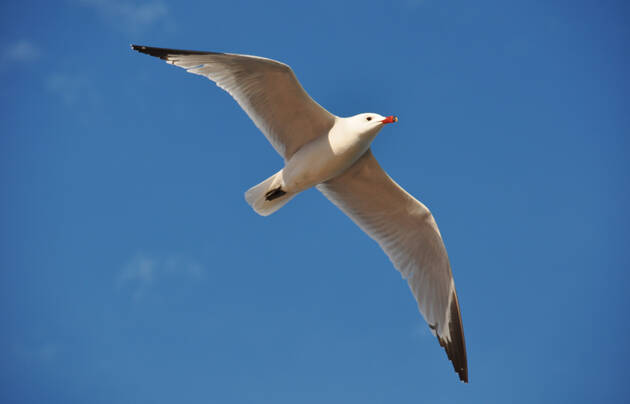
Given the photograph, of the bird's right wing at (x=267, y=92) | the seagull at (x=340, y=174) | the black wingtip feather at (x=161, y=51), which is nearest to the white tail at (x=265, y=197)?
the seagull at (x=340, y=174)

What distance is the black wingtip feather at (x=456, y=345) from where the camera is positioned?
776 centimetres

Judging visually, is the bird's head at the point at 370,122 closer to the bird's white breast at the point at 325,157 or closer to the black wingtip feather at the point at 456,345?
the bird's white breast at the point at 325,157

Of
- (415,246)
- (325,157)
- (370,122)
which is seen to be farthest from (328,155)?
(415,246)

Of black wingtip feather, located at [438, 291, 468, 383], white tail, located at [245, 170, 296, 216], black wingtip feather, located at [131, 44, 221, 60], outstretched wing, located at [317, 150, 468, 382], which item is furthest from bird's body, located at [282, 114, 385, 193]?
black wingtip feather, located at [438, 291, 468, 383]

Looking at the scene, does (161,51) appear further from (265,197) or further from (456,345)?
(456,345)

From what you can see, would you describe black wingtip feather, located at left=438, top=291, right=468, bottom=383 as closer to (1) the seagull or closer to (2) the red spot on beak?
(1) the seagull

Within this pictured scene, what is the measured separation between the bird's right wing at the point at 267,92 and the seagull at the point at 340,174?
11 mm

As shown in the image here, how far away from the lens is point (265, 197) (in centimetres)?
715

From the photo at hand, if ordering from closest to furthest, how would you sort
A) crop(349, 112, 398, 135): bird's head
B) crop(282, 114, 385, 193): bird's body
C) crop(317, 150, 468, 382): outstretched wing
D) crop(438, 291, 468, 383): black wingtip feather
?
crop(349, 112, 398, 135): bird's head < crop(282, 114, 385, 193): bird's body < crop(317, 150, 468, 382): outstretched wing < crop(438, 291, 468, 383): black wingtip feather

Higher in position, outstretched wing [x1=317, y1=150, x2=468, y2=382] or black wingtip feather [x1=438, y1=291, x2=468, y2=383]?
outstretched wing [x1=317, y1=150, x2=468, y2=382]

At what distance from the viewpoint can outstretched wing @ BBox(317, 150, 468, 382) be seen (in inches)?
301

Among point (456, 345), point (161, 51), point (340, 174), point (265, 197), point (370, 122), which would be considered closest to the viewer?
point (161, 51)

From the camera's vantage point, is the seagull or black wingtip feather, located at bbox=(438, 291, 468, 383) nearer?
the seagull

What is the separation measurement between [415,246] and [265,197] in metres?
2.12
